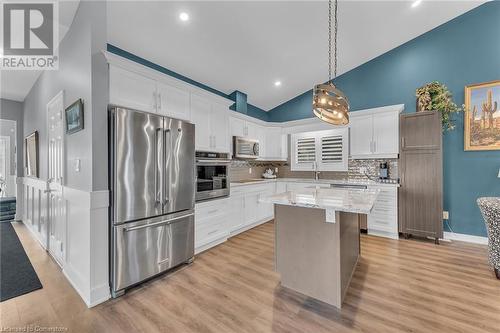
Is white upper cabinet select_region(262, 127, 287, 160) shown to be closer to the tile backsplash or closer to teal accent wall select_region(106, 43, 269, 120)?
the tile backsplash

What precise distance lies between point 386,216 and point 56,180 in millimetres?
5243

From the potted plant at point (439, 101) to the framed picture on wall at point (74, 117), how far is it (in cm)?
499

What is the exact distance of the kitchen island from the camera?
1881 millimetres

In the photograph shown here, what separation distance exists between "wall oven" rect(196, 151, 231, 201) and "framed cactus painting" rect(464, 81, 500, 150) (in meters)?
4.15

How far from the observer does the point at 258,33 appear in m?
3.35

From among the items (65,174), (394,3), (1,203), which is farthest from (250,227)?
(1,203)

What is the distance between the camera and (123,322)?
1763 mm

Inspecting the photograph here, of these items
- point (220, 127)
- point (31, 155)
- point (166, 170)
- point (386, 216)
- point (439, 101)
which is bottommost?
point (386, 216)

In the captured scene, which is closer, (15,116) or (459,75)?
(459,75)

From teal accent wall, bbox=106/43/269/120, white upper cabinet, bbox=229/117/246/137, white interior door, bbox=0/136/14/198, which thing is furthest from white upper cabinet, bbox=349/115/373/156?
white interior door, bbox=0/136/14/198

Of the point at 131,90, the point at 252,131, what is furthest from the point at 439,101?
the point at 131,90

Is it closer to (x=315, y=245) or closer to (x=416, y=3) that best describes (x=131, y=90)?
(x=315, y=245)

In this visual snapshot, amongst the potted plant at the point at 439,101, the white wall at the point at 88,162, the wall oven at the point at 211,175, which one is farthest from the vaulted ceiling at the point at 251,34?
the wall oven at the point at 211,175

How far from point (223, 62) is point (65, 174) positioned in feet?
9.57
